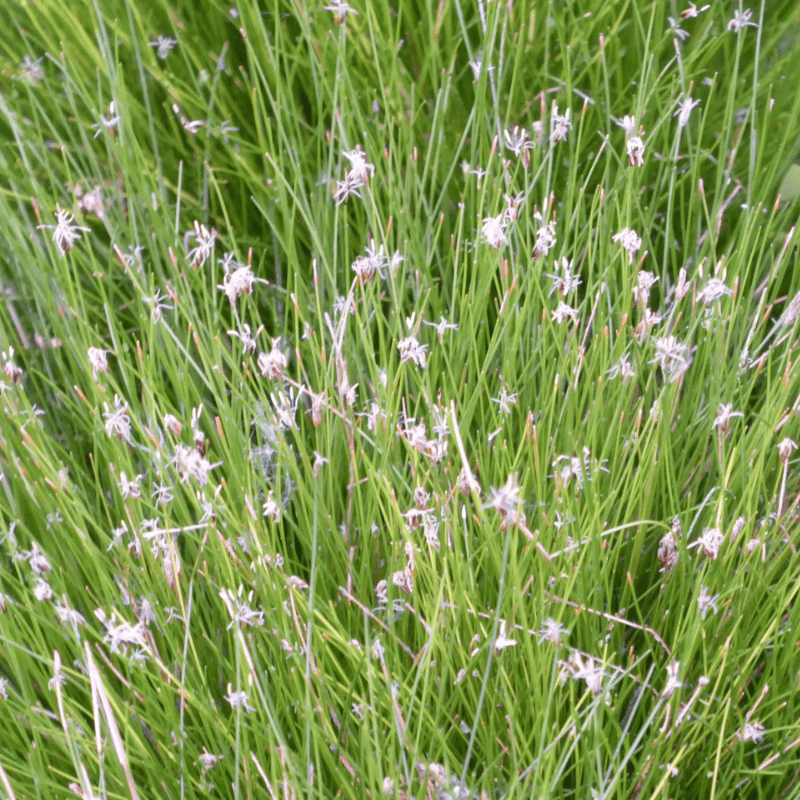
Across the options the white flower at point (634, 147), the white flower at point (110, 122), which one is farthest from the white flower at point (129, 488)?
the white flower at point (634, 147)

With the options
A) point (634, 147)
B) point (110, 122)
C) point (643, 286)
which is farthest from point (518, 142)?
point (110, 122)

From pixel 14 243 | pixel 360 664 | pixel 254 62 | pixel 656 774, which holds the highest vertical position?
pixel 254 62

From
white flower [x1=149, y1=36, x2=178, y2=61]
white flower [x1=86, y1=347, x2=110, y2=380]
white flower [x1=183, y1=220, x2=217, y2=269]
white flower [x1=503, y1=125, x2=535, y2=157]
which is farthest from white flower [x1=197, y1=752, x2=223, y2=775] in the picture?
white flower [x1=149, y1=36, x2=178, y2=61]

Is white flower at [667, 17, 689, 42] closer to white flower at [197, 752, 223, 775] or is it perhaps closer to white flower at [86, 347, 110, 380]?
white flower at [86, 347, 110, 380]

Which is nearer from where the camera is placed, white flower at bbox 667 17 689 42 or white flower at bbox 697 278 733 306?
white flower at bbox 697 278 733 306

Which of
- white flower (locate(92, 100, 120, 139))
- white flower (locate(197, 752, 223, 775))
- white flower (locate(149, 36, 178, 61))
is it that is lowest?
white flower (locate(197, 752, 223, 775))

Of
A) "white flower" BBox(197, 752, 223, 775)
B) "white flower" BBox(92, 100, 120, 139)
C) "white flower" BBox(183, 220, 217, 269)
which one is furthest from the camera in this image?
"white flower" BBox(92, 100, 120, 139)

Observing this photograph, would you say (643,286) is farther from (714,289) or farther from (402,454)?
(402,454)

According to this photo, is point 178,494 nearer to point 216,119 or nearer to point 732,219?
Answer: point 216,119

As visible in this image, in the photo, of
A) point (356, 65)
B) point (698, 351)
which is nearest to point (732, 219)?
point (698, 351)
